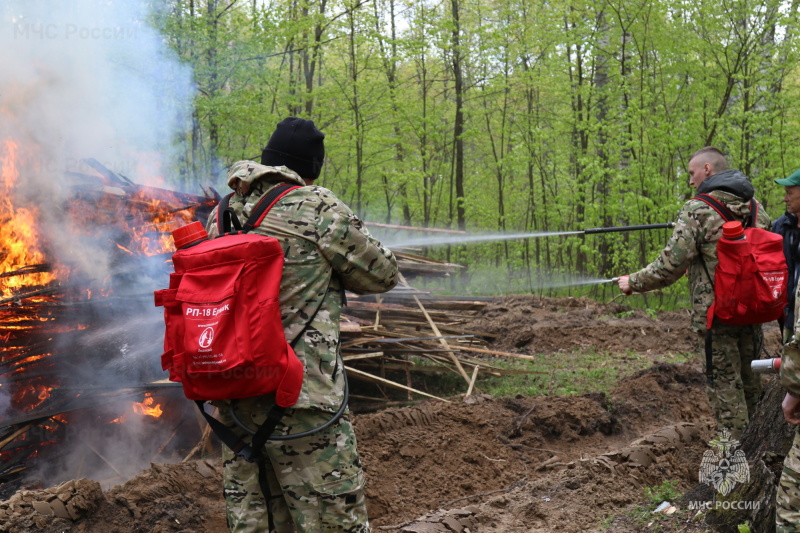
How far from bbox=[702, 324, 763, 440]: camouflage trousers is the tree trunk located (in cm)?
109

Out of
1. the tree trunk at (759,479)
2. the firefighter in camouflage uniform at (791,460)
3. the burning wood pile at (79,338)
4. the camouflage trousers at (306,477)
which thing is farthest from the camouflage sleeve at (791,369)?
the burning wood pile at (79,338)

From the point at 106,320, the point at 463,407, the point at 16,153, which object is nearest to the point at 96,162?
the point at 16,153

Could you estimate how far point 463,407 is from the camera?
7.02 metres

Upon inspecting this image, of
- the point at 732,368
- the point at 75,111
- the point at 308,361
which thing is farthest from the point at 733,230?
the point at 75,111

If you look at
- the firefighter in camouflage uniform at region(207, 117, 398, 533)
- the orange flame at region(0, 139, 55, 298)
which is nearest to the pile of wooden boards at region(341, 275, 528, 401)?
the orange flame at region(0, 139, 55, 298)

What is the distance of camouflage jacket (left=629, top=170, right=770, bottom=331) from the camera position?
16.1 feet

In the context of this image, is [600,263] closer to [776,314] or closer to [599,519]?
[776,314]

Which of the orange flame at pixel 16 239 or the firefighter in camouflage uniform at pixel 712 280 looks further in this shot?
the orange flame at pixel 16 239

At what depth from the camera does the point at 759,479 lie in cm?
324

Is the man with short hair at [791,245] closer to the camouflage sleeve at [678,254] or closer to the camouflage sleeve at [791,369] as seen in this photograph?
the camouflage sleeve at [678,254]

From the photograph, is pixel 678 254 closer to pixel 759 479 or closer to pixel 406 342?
pixel 759 479

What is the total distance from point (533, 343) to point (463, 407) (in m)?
4.26

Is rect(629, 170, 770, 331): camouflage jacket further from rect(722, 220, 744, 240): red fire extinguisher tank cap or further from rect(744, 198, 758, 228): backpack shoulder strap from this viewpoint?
rect(722, 220, 744, 240): red fire extinguisher tank cap

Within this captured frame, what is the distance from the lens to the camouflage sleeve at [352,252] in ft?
9.45
